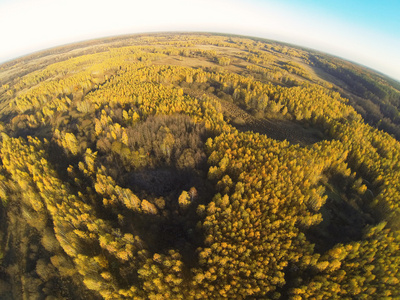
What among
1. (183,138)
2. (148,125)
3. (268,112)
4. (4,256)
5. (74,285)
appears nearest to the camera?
(74,285)

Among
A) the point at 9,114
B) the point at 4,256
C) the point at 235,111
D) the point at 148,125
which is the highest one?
the point at 235,111

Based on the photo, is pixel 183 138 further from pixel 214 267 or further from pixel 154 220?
pixel 214 267

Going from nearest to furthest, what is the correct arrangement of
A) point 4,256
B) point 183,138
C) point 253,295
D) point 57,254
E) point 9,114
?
point 253,295, point 57,254, point 4,256, point 183,138, point 9,114

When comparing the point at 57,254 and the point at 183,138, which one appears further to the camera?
the point at 183,138

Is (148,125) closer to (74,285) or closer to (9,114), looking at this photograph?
(74,285)

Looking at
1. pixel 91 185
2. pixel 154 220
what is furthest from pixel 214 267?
pixel 91 185

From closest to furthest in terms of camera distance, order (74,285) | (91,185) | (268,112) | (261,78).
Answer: (74,285), (91,185), (268,112), (261,78)

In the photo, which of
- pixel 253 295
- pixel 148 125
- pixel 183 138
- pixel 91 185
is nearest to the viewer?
pixel 253 295

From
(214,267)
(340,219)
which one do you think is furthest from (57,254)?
(340,219)

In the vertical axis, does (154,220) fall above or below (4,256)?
above
